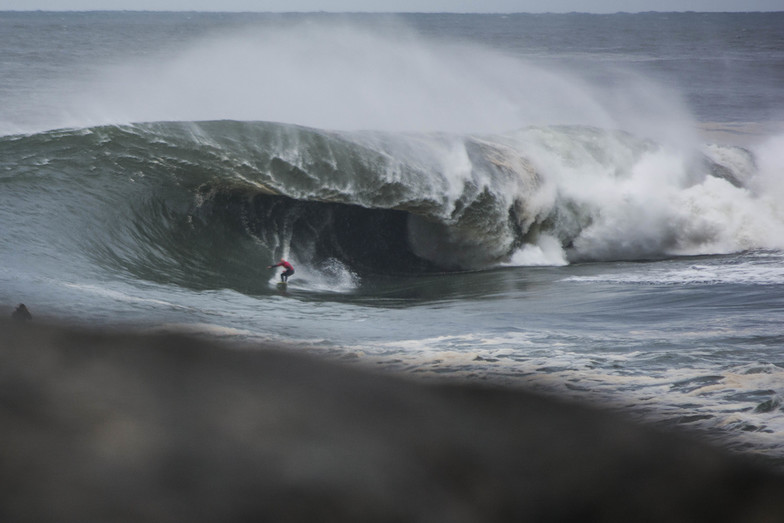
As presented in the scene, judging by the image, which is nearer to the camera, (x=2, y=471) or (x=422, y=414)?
(x=2, y=471)

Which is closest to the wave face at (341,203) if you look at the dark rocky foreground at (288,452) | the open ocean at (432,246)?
the open ocean at (432,246)

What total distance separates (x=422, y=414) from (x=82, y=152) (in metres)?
9.52

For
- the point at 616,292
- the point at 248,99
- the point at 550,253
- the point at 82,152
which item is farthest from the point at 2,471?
the point at 248,99

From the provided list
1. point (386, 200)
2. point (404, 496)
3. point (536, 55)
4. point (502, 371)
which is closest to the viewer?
point (404, 496)

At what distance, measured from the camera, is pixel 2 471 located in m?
2.12

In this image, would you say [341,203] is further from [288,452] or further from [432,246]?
[288,452]

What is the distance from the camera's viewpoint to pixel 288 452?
8.13 feet

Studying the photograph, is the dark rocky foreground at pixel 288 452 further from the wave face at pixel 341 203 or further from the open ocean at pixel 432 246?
the wave face at pixel 341 203

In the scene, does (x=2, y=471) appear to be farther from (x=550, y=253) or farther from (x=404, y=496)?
(x=550, y=253)

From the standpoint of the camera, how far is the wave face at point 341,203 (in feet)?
→ 32.9

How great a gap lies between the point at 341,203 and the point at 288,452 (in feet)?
32.1

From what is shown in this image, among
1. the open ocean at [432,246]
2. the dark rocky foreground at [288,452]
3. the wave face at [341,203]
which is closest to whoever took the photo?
the dark rocky foreground at [288,452]

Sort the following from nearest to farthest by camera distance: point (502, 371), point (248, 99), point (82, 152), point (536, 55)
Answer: point (502, 371)
point (82, 152)
point (248, 99)
point (536, 55)

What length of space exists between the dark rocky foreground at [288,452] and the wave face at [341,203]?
6.07 m
